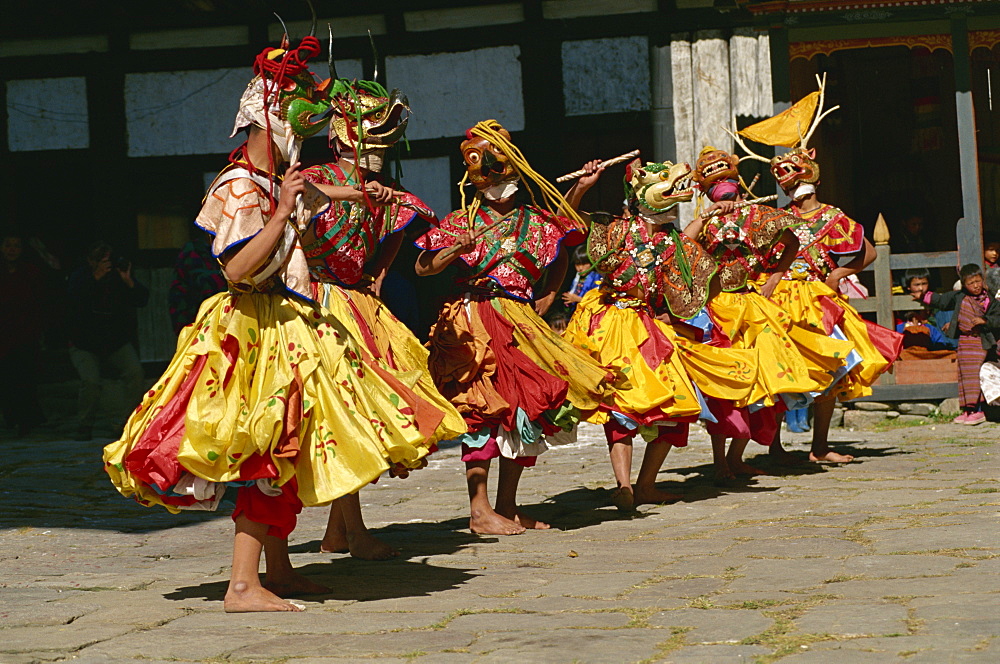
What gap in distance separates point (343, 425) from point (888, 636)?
1837mm

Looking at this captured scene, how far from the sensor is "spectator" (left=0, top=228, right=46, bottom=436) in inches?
434

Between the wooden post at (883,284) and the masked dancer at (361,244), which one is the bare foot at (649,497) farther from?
the wooden post at (883,284)

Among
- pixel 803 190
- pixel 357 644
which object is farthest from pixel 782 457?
pixel 357 644

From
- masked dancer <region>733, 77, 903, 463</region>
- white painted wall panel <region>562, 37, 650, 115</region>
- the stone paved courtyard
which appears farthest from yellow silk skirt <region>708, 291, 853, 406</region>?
white painted wall panel <region>562, 37, 650, 115</region>

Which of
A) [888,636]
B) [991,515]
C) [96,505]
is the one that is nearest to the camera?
[888,636]

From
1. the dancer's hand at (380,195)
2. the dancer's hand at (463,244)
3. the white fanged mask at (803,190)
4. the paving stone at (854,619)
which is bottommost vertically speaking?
the paving stone at (854,619)

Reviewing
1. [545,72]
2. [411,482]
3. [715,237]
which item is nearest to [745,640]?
[715,237]

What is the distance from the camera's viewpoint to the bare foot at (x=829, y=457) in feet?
27.7

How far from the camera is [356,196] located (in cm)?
472

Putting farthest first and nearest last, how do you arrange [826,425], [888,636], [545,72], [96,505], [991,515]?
1. [545,72]
2. [826,425]
3. [96,505]
4. [991,515]
5. [888,636]

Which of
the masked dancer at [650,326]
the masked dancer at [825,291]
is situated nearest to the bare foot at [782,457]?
the masked dancer at [825,291]

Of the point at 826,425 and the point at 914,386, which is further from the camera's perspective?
the point at 914,386

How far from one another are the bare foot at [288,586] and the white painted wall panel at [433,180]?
742 centimetres

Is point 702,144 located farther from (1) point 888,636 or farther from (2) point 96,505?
(1) point 888,636
